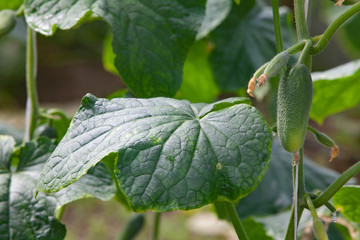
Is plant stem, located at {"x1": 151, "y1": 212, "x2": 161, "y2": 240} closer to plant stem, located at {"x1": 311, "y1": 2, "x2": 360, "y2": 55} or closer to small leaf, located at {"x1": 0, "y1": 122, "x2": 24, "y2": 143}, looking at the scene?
small leaf, located at {"x1": 0, "y1": 122, "x2": 24, "y2": 143}

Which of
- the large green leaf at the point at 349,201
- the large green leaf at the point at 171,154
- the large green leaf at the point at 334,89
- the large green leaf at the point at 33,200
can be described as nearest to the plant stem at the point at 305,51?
the large green leaf at the point at 171,154

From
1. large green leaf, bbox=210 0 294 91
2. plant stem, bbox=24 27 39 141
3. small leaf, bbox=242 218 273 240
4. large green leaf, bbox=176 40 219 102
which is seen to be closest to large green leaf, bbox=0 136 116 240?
plant stem, bbox=24 27 39 141

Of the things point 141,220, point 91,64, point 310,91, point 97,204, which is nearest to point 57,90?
point 91,64

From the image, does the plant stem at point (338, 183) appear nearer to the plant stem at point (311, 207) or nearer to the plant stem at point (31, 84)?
the plant stem at point (311, 207)

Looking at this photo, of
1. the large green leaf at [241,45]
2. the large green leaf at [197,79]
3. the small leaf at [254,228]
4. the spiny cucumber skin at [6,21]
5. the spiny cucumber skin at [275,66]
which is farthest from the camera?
the large green leaf at [197,79]

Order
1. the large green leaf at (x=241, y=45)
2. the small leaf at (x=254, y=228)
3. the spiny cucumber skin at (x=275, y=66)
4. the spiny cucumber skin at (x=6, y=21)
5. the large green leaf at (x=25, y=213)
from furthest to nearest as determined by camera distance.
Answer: the large green leaf at (x=241, y=45)
the small leaf at (x=254, y=228)
the spiny cucumber skin at (x=6, y=21)
the large green leaf at (x=25, y=213)
the spiny cucumber skin at (x=275, y=66)

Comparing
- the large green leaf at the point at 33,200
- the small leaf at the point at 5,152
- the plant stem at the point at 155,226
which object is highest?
the small leaf at the point at 5,152

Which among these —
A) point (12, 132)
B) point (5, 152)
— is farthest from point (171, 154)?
point (12, 132)
